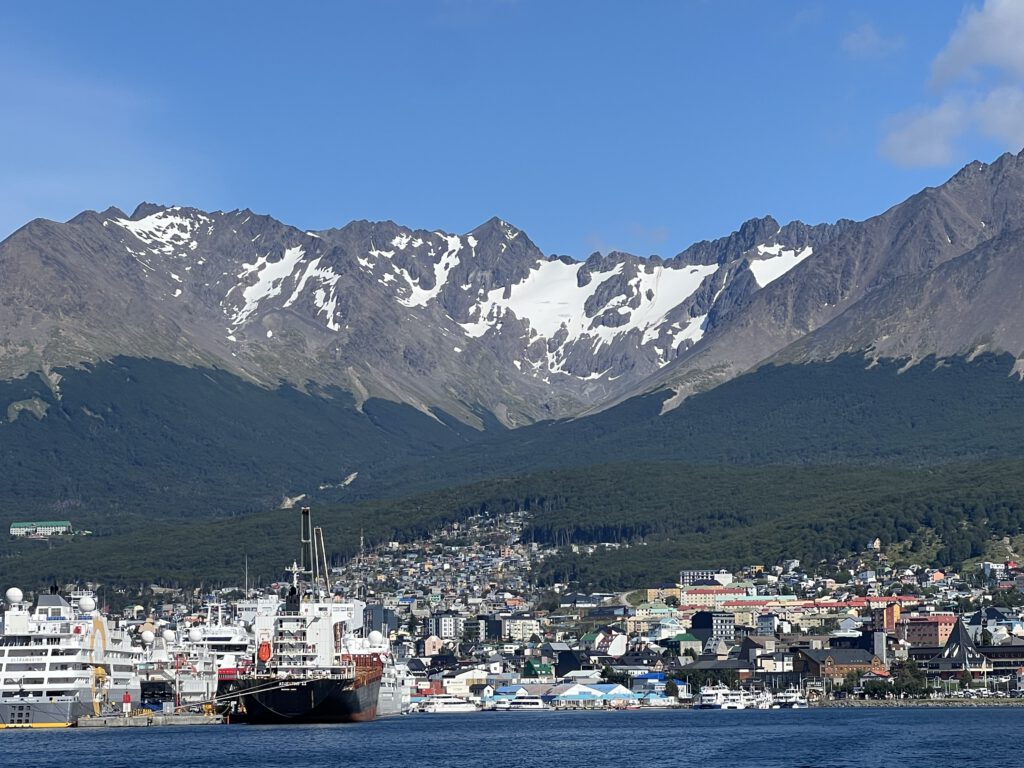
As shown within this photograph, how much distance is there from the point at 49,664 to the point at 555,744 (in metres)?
33.5

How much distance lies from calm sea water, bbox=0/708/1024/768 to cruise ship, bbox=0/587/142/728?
114 inches

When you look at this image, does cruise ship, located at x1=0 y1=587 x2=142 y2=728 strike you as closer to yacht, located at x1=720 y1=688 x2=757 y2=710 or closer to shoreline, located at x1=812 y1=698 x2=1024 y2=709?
yacht, located at x1=720 y1=688 x2=757 y2=710

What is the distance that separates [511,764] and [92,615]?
43802 mm

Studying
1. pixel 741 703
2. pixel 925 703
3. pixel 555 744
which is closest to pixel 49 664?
pixel 555 744

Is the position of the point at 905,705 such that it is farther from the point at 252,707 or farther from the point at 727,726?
the point at 252,707

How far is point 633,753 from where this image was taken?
12094cm

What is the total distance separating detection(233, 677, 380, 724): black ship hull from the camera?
137375 millimetres

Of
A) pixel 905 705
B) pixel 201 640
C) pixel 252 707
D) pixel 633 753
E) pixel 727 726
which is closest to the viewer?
pixel 633 753

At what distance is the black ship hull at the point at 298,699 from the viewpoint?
451 feet

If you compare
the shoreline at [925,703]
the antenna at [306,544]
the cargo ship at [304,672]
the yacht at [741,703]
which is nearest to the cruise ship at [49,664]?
the cargo ship at [304,672]

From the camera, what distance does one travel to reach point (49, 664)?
14100 cm

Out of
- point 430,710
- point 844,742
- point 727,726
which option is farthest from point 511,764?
point 430,710

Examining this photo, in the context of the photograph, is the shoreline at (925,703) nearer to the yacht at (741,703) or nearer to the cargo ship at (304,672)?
the yacht at (741,703)

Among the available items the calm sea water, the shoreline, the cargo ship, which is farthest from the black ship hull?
the shoreline
